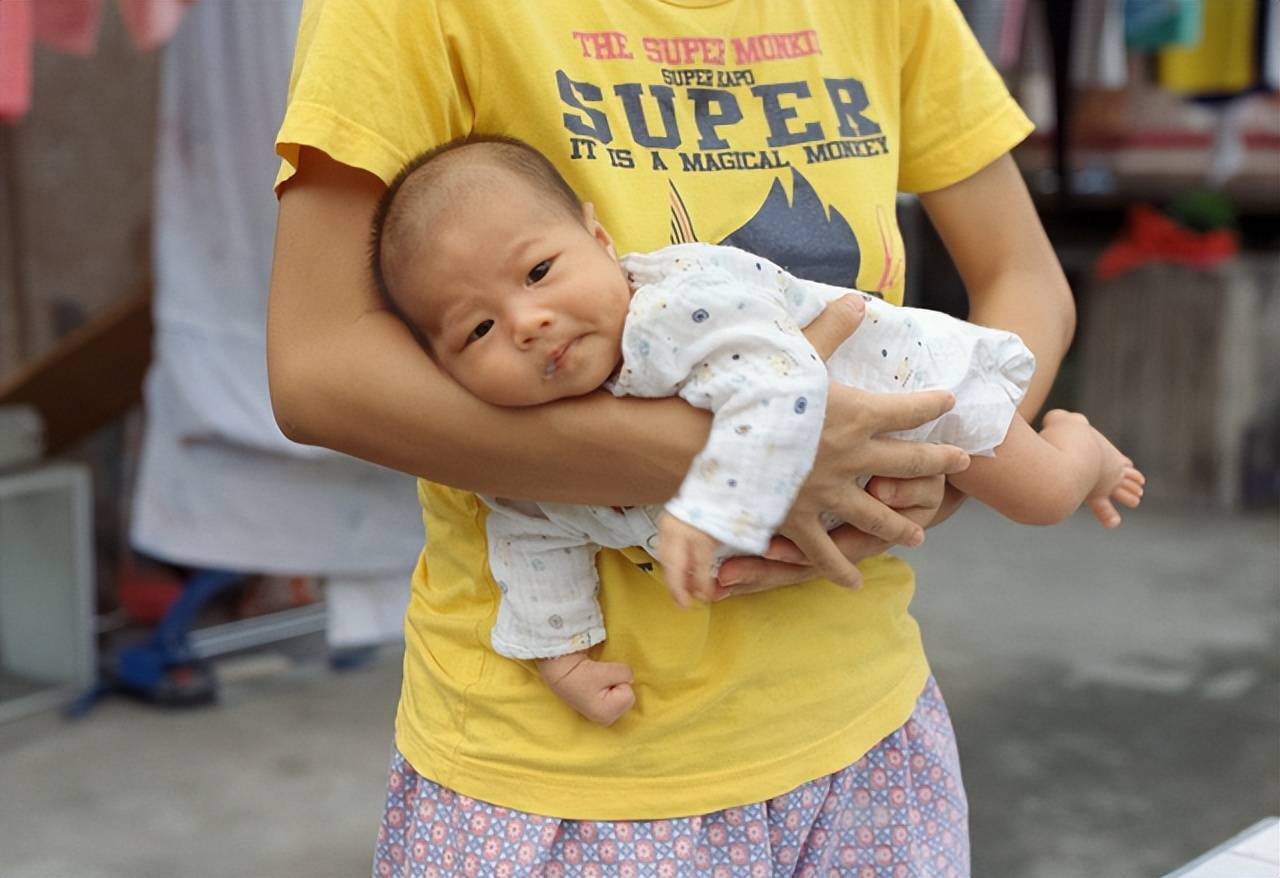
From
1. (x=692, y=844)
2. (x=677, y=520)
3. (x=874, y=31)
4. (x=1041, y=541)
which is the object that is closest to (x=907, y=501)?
(x=677, y=520)

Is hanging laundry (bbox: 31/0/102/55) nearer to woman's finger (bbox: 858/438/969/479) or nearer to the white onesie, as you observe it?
the white onesie

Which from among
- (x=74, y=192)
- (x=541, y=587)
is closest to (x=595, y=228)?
(x=541, y=587)

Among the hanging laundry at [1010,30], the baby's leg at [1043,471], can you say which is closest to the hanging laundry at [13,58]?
the baby's leg at [1043,471]

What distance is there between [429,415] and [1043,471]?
0.53m

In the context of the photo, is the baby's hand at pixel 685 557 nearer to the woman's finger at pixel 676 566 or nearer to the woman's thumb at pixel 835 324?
the woman's finger at pixel 676 566

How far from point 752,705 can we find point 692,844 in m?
0.11

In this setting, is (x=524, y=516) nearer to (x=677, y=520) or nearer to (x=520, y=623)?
(x=520, y=623)

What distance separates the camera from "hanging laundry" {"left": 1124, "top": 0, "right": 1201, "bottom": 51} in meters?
5.66

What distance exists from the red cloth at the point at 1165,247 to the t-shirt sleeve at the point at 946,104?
17.3ft

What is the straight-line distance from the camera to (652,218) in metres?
1.12

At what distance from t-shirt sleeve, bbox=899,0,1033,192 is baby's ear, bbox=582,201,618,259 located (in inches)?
14.0

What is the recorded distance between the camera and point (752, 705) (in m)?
1.14

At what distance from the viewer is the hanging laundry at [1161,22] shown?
5.66m

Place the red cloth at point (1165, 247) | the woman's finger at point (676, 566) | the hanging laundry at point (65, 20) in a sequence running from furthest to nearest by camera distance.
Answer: the red cloth at point (1165, 247), the hanging laundry at point (65, 20), the woman's finger at point (676, 566)
